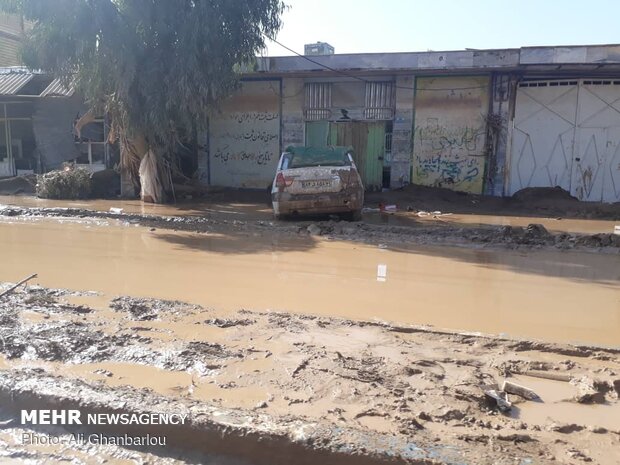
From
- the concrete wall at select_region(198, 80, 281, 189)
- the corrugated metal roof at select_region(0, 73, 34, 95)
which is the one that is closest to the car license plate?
the concrete wall at select_region(198, 80, 281, 189)

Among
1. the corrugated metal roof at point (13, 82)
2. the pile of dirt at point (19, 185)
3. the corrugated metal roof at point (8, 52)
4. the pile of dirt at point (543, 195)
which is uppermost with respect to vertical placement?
the corrugated metal roof at point (8, 52)

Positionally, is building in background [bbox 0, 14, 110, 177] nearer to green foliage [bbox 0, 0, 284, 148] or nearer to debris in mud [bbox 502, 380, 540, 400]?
green foliage [bbox 0, 0, 284, 148]

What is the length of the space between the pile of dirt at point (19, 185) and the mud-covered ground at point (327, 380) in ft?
45.6

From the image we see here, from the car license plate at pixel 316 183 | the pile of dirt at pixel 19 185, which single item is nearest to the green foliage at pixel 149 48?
the car license plate at pixel 316 183

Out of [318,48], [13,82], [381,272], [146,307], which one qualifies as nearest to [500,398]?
[146,307]

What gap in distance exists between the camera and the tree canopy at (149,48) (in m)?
12.2

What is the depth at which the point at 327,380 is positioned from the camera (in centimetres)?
398

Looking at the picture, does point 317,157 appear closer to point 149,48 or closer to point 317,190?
point 317,190

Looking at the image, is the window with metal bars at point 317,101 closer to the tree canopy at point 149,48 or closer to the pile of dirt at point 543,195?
the tree canopy at point 149,48

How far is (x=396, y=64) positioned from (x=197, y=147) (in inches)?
289

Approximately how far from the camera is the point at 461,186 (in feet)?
52.7

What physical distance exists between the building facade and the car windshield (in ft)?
16.9

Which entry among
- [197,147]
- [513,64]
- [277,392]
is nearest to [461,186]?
[513,64]

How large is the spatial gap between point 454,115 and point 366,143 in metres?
2.72
